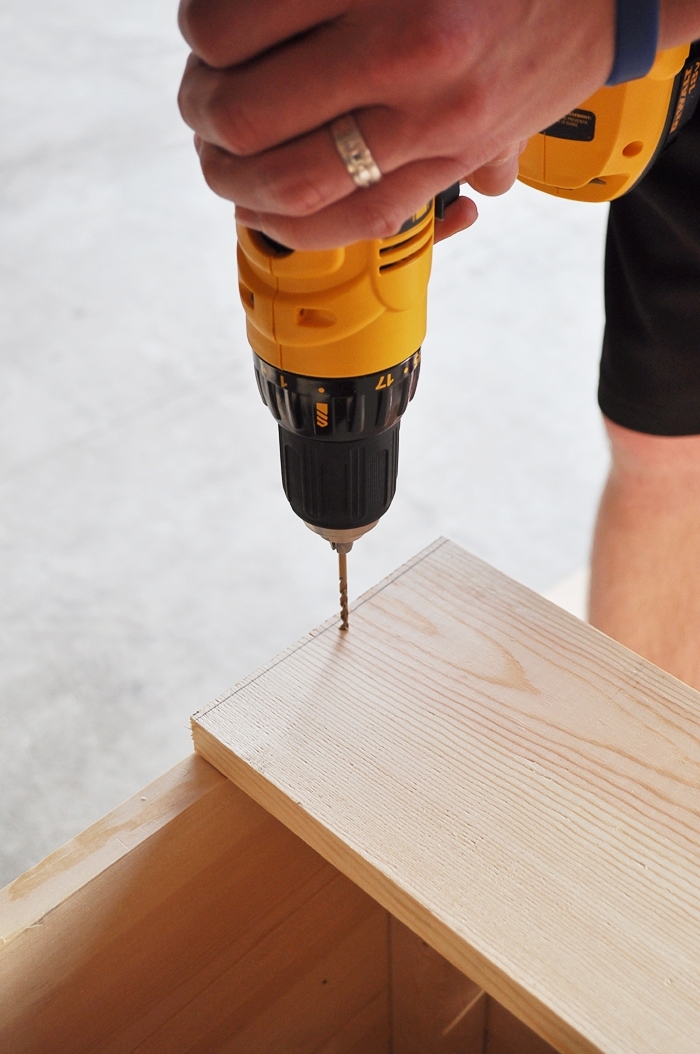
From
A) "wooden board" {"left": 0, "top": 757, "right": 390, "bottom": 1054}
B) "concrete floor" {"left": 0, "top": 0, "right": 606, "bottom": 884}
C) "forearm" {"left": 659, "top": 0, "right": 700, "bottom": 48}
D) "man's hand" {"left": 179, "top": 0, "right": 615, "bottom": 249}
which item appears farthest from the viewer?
"concrete floor" {"left": 0, "top": 0, "right": 606, "bottom": 884}

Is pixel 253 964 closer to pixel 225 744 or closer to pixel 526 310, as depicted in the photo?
pixel 225 744

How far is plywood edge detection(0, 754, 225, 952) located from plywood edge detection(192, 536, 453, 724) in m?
0.05

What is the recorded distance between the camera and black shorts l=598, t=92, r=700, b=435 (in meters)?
1.01

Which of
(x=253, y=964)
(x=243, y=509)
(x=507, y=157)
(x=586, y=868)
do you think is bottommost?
(x=243, y=509)

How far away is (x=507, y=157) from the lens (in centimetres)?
71

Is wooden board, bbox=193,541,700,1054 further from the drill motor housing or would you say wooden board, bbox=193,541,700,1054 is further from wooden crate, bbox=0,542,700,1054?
the drill motor housing

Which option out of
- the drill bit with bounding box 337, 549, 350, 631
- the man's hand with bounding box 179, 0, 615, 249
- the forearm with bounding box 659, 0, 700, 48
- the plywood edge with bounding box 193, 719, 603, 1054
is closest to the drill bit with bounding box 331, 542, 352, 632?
the drill bit with bounding box 337, 549, 350, 631

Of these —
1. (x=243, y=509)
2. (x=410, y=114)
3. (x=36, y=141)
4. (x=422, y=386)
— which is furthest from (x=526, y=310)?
(x=410, y=114)

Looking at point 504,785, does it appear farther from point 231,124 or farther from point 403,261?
point 231,124

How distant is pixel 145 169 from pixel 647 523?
2059 mm

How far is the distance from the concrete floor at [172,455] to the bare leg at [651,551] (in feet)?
1.65

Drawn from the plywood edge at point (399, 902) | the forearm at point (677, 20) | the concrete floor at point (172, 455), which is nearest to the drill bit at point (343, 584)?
the plywood edge at point (399, 902)

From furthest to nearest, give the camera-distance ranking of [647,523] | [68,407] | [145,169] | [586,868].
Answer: [145,169] < [68,407] < [647,523] < [586,868]

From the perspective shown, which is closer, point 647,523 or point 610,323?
point 610,323
